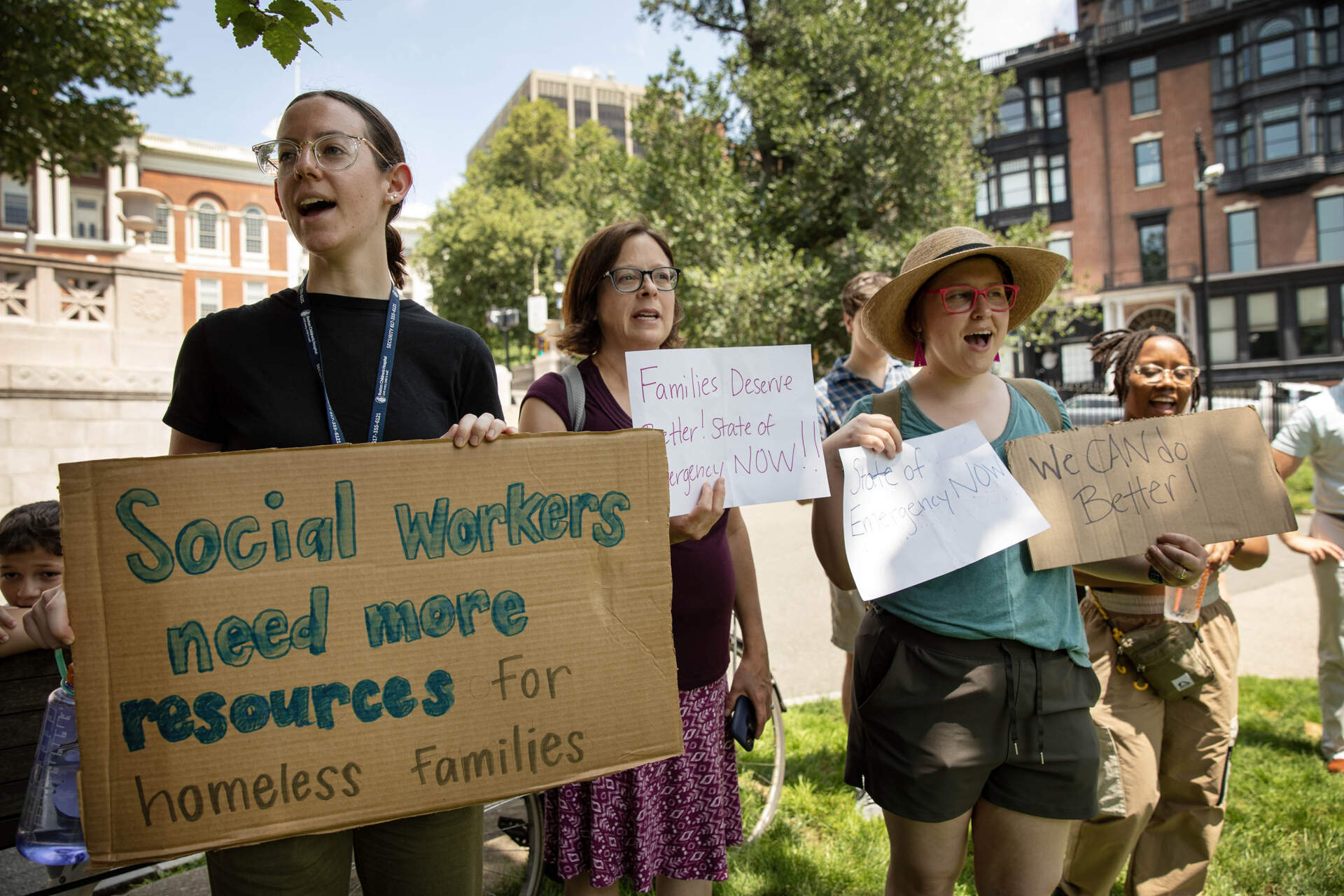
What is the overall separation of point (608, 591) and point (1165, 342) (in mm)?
2276

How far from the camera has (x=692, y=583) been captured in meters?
2.05

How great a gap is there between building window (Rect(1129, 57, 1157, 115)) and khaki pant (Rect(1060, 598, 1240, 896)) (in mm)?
33584

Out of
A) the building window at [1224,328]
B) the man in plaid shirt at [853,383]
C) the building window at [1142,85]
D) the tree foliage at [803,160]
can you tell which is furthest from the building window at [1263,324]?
the man in plaid shirt at [853,383]

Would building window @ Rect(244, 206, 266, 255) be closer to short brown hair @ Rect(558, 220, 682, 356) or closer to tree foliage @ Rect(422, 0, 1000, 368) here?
Answer: tree foliage @ Rect(422, 0, 1000, 368)

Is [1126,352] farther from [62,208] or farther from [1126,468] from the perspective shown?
[62,208]

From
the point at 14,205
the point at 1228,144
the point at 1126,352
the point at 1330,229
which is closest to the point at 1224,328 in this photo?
the point at 1330,229

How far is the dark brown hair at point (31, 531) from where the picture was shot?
2.27m

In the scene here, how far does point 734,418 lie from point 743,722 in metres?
0.89

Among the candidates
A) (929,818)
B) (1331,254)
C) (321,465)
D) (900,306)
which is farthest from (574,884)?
(1331,254)

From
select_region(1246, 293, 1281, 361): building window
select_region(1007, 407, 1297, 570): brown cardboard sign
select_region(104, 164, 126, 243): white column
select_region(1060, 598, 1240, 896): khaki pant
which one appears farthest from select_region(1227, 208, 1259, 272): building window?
select_region(104, 164, 126, 243): white column

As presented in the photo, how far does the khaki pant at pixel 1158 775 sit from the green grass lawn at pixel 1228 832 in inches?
16.3

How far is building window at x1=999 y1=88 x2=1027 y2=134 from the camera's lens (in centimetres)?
3134

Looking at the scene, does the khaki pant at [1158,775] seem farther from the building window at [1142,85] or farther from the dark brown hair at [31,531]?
the building window at [1142,85]

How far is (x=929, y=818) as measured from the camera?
5.91 feet
